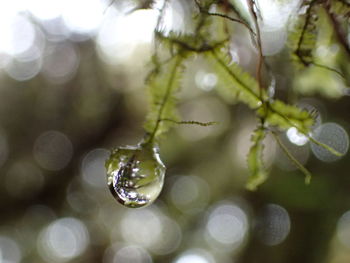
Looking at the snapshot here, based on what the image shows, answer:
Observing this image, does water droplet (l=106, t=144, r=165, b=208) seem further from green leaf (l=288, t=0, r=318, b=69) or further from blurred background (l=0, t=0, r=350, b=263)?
blurred background (l=0, t=0, r=350, b=263)

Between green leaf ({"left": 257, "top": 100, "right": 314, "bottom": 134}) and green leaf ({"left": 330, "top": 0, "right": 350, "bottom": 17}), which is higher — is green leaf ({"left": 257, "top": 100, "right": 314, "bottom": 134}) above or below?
below

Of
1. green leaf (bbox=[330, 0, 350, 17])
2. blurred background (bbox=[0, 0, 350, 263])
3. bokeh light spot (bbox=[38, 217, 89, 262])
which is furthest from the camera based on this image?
bokeh light spot (bbox=[38, 217, 89, 262])

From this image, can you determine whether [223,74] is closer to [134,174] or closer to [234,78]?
[234,78]

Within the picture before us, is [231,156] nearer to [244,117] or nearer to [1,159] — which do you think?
[244,117]

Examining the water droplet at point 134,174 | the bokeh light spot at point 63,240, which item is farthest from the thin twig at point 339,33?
the bokeh light spot at point 63,240

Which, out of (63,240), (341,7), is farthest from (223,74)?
(63,240)

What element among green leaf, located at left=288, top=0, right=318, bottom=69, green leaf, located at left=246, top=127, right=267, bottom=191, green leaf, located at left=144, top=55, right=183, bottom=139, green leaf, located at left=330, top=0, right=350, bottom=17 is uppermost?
green leaf, located at left=330, top=0, right=350, bottom=17

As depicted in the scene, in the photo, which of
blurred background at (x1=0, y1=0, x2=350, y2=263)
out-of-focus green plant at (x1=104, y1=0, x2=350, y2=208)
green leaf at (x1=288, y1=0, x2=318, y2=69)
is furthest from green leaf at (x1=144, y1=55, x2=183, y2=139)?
blurred background at (x1=0, y1=0, x2=350, y2=263)
